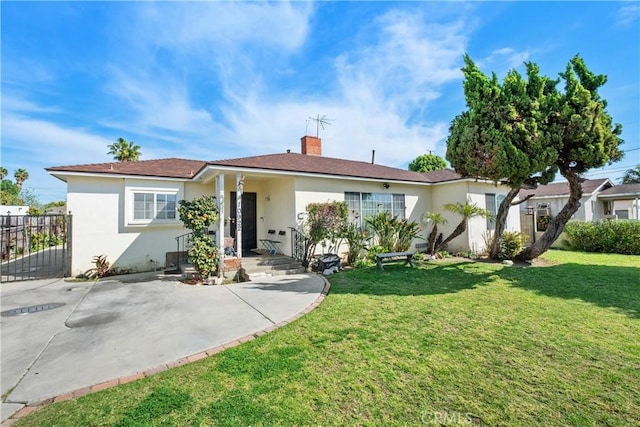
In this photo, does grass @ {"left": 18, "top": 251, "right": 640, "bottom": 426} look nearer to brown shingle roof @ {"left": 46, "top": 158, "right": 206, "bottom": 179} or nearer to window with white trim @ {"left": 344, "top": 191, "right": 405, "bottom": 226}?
window with white trim @ {"left": 344, "top": 191, "right": 405, "bottom": 226}

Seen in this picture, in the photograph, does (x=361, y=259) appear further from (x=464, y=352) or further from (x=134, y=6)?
(x=134, y=6)

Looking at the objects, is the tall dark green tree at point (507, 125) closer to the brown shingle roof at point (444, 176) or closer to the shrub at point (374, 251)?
the shrub at point (374, 251)

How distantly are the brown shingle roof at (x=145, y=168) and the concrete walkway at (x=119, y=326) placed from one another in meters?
4.00

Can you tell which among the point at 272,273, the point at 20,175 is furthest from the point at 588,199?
the point at 20,175

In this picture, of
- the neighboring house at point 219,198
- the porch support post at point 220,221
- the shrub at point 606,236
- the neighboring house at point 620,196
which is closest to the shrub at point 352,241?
the neighboring house at point 219,198

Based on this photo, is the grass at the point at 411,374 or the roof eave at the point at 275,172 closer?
the grass at the point at 411,374

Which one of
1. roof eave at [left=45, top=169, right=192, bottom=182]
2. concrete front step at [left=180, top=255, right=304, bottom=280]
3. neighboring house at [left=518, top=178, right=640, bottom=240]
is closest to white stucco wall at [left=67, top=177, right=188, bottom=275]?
roof eave at [left=45, top=169, right=192, bottom=182]

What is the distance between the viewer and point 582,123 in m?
7.68

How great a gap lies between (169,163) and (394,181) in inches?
409

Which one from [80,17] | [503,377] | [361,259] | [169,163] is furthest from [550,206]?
[80,17]

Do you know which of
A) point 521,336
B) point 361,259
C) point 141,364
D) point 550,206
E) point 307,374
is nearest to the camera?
point 307,374

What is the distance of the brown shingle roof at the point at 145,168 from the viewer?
980 centimetres

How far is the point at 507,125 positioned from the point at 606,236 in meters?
11.8

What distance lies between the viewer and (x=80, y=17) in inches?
293
